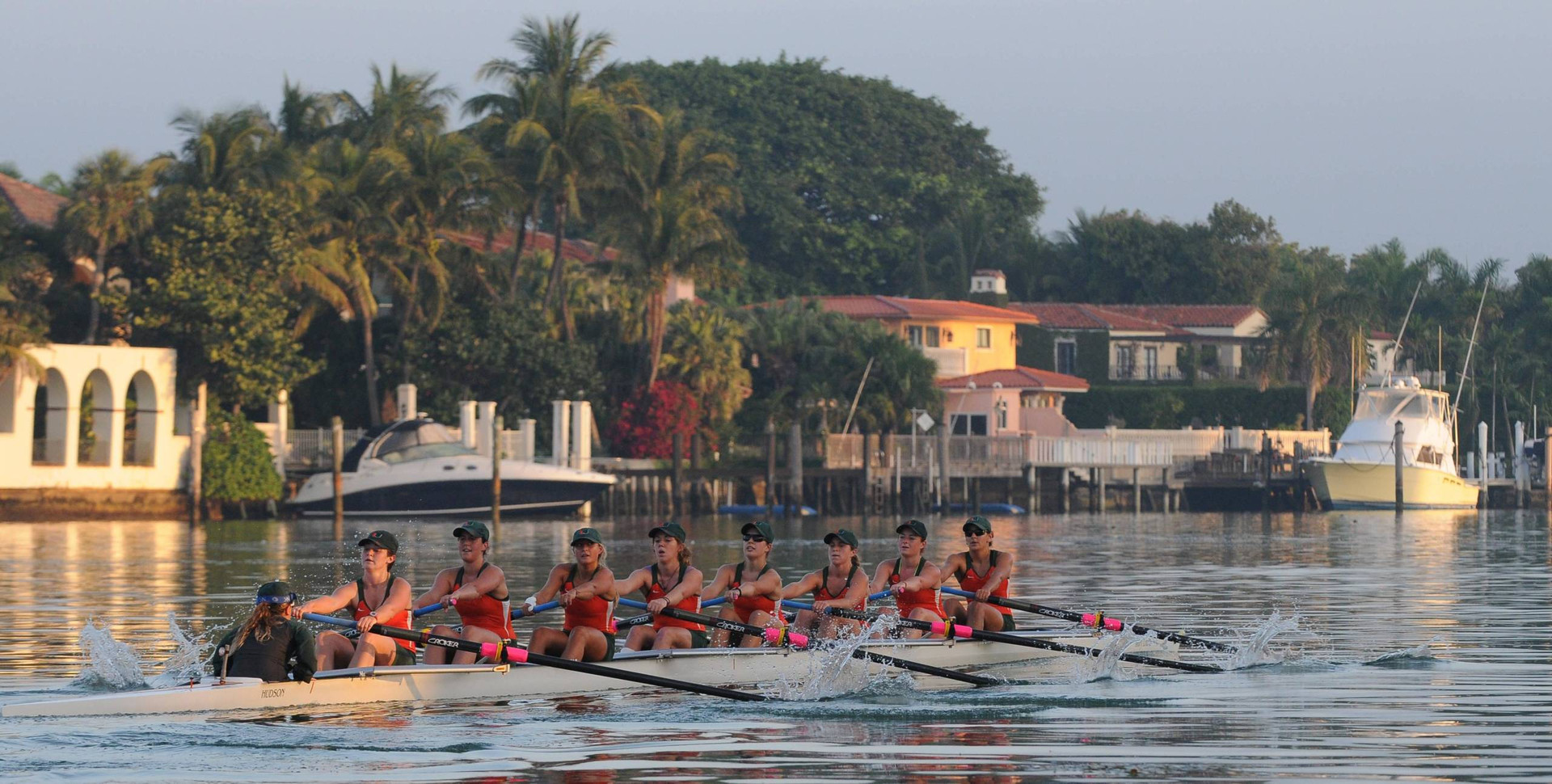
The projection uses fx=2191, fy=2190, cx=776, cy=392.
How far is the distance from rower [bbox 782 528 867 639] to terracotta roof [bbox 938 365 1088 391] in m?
54.1

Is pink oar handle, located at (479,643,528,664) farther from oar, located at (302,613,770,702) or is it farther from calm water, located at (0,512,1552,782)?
calm water, located at (0,512,1552,782)

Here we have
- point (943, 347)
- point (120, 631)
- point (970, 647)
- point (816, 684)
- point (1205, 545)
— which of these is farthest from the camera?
point (943, 347)

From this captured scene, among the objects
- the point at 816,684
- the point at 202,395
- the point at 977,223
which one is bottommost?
the point at 816,684

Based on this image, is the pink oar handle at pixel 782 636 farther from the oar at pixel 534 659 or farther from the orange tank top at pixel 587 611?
the orange tank top at pixel 587 611

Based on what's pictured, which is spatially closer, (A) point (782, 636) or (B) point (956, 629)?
(A) point (782, 636)

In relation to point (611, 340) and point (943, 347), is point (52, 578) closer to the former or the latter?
point (611, 340)

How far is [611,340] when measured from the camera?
6469 cm

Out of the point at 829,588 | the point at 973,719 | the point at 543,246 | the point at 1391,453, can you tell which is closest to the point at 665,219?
the point at 543,246

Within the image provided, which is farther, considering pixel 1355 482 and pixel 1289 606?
pixel 1355 482

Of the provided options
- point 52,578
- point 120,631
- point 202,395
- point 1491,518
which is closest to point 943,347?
point 1491,518

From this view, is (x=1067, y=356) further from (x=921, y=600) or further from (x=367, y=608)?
(x=367, y=608)

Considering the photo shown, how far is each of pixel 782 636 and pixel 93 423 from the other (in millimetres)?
40141

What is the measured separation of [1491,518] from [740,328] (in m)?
23.3

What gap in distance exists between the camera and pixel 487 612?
16.7 metres
